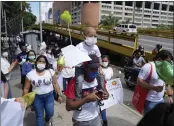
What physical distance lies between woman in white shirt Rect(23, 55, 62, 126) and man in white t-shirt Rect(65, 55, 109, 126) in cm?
153

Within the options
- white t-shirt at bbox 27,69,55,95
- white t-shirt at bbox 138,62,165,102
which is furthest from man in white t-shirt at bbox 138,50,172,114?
white t-shirt at bbox 27,69,55,95

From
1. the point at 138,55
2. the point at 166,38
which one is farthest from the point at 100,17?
the point at 138,55

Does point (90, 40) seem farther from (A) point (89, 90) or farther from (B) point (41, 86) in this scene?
(A) point (89, 90)

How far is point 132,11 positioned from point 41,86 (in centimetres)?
11052

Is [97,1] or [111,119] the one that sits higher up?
[97,1]

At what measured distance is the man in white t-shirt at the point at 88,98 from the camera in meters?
2.91

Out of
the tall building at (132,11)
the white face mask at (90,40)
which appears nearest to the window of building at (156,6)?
the tall building at (132,11)

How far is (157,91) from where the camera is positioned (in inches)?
149

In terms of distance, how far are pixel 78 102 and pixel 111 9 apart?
345 feet

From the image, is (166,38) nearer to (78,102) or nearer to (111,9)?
(78,102)

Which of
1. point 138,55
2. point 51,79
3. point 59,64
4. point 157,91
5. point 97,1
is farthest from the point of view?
point 97,1

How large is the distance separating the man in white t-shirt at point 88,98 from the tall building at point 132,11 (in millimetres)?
93332

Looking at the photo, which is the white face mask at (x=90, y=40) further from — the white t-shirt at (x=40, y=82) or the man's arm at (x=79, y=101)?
the man's arm at (x=79, y=101)

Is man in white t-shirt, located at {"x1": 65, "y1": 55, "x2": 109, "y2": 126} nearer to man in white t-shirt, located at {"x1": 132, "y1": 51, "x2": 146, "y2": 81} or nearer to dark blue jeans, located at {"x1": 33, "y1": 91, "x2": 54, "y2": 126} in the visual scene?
dark blue jeans, located at {"x1": 33, "y1": 91, "x2": 54, "y2": 126}
